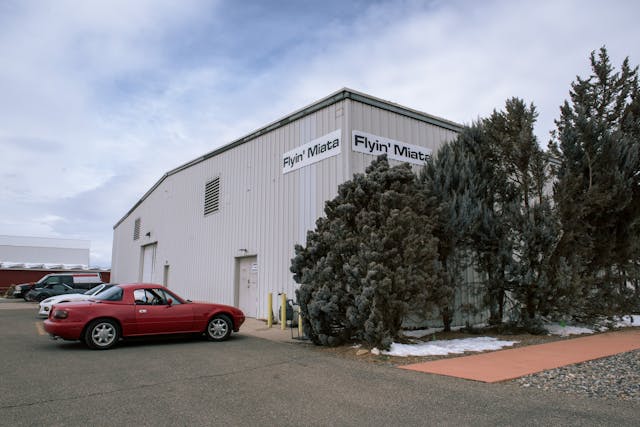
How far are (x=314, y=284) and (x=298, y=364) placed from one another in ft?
7.16

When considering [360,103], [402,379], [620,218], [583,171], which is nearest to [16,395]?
[402,379]

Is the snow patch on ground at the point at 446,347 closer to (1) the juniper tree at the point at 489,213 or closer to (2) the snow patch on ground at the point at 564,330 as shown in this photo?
(1) the juniper tree at the point at 489,213

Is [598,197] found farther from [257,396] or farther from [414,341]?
[257,396]

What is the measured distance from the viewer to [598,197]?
36.3 feet

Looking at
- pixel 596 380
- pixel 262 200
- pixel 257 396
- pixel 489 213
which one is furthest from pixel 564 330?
pixel 262 200

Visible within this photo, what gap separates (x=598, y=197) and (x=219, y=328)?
982 cm

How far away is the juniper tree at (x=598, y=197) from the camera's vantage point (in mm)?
11047

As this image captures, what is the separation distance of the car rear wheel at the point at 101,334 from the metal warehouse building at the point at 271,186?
559cm

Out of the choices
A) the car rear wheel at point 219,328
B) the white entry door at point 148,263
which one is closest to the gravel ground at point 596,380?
the car rear wheel at point 219,328

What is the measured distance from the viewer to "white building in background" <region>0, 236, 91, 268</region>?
51.0 metres

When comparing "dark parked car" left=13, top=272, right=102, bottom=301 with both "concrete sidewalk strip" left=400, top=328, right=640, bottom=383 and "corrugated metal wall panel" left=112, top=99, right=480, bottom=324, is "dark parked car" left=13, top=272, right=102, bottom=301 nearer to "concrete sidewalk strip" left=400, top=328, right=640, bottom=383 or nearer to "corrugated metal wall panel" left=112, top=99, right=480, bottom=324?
"corrugated metal wall panel" left=112, top=99, right=480, bottom=324

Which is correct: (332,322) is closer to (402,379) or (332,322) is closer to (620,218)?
(402,379)

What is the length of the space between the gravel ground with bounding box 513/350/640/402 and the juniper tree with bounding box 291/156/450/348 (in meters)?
2.72

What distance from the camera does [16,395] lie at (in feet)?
17.7
